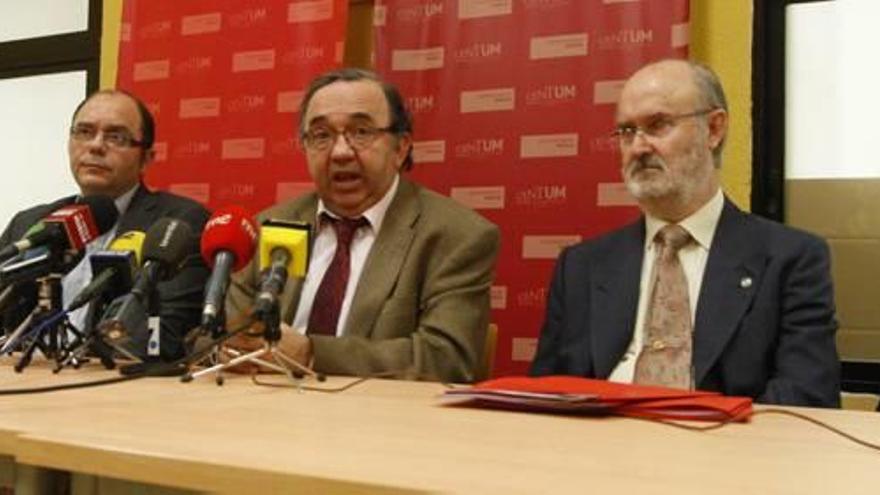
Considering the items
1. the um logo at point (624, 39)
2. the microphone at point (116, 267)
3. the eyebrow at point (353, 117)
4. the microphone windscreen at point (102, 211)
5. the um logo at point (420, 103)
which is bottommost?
the microphone at point (116, 267)

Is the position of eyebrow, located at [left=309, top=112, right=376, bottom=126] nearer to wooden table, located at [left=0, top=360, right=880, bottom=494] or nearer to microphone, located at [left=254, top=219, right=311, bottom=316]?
microphone, located at [left=254, top=219, right=311, bottom=316]

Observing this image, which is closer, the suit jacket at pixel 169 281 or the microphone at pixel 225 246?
the microphone at pixel 225 246

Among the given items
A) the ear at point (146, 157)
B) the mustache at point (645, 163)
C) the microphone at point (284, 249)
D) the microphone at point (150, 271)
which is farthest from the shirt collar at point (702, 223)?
the ear at point (146, 157)

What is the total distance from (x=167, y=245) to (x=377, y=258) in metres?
0.67

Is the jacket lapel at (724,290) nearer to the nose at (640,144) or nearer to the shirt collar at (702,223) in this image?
the shirt collar at (702,223)

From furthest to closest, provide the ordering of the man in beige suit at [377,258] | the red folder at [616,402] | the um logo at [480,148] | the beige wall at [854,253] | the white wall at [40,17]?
the white wall at [40,17] < the um logo at [480,148] < the beige wall at [854,253] < the man in beige suit at [377,258] < the red folder at [616,402]

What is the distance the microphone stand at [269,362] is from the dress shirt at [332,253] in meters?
0.42

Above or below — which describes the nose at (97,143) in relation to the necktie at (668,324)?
above

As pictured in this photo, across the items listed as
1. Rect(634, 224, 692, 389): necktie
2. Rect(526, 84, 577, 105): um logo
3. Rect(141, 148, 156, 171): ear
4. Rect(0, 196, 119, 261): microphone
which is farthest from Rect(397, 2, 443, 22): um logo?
Rect(0, 196, 119, 261): microphone

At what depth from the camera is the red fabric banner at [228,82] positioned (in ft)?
10.6

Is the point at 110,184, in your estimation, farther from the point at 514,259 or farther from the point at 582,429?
the point at 582,429

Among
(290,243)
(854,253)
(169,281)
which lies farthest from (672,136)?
(169,281)

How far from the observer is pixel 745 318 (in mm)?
1794

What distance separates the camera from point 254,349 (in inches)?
65.4
